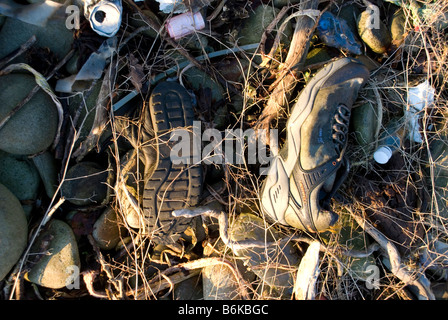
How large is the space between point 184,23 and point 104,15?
0.54 meters

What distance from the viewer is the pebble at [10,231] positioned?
2.26 meters

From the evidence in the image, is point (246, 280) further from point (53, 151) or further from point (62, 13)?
point (62, 13)

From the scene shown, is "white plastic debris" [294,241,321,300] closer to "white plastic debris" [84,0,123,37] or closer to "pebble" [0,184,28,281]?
"pebble" [0,184,28,281]

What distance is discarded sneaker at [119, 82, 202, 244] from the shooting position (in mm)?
2209

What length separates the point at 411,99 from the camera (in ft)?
8.38

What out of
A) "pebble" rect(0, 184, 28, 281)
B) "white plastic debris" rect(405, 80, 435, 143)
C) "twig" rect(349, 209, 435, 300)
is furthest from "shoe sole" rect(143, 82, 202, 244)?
"white plastic debris" rect(405, 80, 435, 143)

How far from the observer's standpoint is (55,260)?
7.81 ft

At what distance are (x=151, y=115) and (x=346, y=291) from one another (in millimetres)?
1880

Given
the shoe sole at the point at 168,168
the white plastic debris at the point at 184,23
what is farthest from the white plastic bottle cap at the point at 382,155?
the white plastic debris at the point at 184,23

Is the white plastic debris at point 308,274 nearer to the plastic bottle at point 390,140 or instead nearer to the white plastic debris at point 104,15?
the plastic bottle at point 390,140

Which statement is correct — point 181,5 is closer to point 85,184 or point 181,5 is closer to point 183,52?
point 183,52

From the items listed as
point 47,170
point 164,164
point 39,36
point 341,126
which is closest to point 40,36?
point 39,36

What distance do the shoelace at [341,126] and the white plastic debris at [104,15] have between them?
64.0 inches
